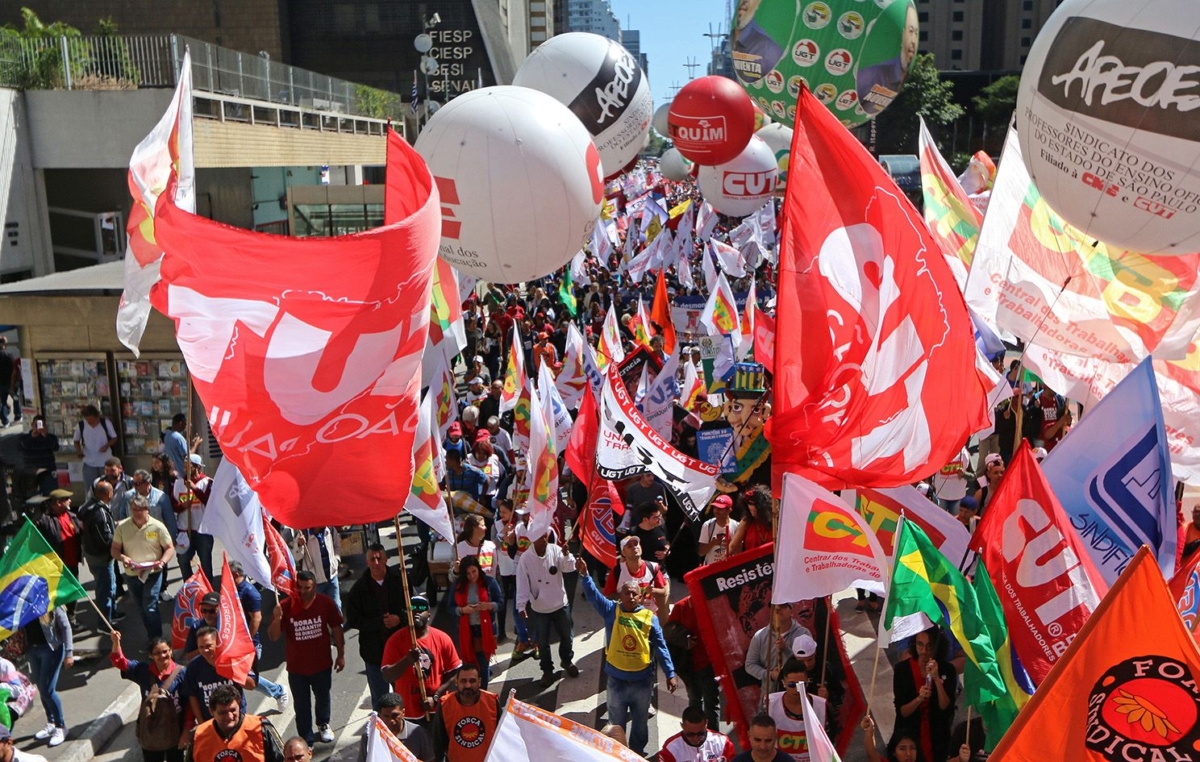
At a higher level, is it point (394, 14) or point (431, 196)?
point (431, 196)

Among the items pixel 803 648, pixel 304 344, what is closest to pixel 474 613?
pixel 803 648

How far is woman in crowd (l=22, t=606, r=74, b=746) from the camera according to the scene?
339 inches

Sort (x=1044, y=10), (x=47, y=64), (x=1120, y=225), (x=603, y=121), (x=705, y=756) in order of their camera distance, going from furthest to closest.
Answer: (x=1044, y=10), (x=47, y=64), (x=603, y=121), (x=1120, y=225), (x=705, y=756)

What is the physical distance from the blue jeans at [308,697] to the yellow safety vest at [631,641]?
2.10m

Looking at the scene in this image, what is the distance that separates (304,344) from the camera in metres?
5.71

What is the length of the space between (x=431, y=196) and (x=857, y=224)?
7.91 feet

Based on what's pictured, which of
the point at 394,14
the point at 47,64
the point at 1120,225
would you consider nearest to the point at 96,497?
the point at 1120,225

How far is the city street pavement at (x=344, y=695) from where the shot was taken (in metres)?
8.68

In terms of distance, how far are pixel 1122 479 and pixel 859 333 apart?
2.01 metres

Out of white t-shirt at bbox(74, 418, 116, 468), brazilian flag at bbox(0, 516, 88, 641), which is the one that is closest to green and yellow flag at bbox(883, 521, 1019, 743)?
brazilian flag at bbox(0, 516, 88, 641)

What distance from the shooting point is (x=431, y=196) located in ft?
20.0

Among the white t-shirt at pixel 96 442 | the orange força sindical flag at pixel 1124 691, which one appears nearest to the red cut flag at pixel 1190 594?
the orange força sindical flag at pixel 1124 691

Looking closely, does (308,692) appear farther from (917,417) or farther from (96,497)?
(917,417)

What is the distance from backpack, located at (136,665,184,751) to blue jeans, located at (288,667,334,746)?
37.8 inches
